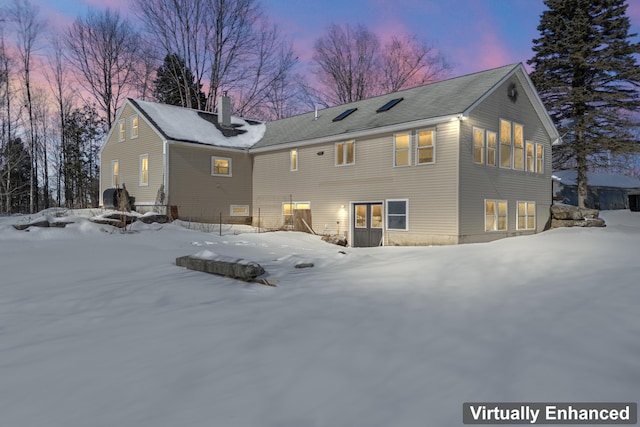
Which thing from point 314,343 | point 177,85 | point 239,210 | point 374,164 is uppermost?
point 177,85

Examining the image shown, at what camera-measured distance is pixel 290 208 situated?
22.0 m

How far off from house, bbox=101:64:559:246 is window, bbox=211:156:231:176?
6cm

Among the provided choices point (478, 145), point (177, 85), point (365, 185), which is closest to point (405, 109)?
point (478, 145)

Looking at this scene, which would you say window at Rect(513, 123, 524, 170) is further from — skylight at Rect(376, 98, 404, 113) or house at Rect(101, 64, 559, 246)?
skylight at Rect(376, 98, 404, 113)

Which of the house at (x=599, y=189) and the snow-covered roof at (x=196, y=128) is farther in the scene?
the house at (x=599, y=189)

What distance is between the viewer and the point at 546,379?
10.8ft

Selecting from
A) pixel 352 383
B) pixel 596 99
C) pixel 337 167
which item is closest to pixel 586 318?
pixel 352 383

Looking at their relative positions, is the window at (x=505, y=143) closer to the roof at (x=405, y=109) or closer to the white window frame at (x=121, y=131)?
the roof at (x=405, y=109)

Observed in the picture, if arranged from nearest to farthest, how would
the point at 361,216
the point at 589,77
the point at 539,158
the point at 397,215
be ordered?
the point at 397,215 → the point at 361,216 → the point at 539,158 → the point at 589,77

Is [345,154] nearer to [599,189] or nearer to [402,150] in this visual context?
[402,150]

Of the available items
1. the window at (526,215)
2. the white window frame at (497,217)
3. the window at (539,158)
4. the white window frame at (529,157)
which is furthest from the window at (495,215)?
the window at (539,158)

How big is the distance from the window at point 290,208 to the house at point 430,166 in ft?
0.22

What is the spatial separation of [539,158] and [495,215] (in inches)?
204

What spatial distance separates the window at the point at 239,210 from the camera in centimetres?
2338
